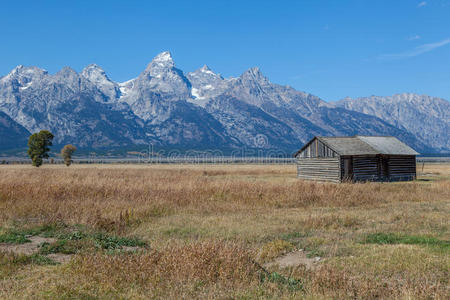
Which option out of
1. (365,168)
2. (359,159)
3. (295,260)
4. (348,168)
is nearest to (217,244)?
(295,260)

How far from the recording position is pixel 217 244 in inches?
303

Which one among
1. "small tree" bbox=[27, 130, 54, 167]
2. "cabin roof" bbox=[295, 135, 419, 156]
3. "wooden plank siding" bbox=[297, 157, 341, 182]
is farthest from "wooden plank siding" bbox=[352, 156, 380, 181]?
"small tree" bbox=[27, 130, 54, 167]

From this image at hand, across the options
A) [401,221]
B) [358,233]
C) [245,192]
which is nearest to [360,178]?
[245,192]

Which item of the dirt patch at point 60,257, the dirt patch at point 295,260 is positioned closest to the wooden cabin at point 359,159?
the dirt patch at point 295,260

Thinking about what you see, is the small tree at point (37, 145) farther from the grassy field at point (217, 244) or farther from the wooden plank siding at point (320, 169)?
the grassy field at point (217, 244)

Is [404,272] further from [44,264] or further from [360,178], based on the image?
[360,178]

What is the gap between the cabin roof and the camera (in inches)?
1505

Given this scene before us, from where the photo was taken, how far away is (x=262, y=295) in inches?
234

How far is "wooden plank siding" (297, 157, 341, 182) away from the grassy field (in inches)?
696

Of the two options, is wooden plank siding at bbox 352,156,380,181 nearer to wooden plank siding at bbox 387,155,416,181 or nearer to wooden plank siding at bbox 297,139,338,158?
wooden plank siding at bbox 387,155,416,181

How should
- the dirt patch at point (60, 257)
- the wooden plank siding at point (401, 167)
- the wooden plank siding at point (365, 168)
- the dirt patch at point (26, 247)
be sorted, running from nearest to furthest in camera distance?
the dirt patch at point (60, 257), the dirt patch at point (26, 247), the wooden plank siding at point (365, 168), the wooden plank siding at point (401, 167)

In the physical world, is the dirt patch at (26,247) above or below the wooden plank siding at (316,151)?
below

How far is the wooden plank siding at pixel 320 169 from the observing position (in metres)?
38.6

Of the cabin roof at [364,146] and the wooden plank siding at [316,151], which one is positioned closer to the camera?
the cabin roof at [364,146]
